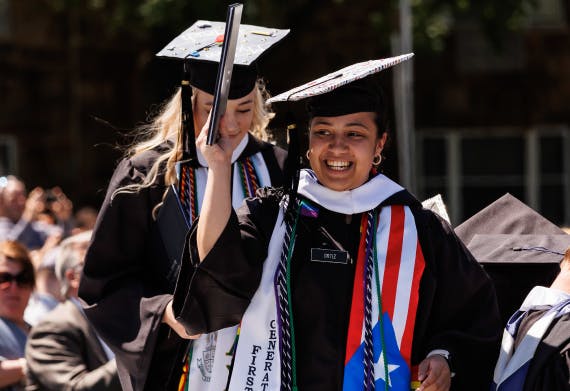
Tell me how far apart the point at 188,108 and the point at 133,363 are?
859mm

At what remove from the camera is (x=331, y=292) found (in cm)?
342

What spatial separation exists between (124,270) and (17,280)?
6.02ft

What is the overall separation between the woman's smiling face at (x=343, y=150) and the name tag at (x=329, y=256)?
7.3 inches

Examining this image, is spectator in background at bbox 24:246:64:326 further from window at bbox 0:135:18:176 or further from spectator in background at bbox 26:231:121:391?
window at bbox 0:135:18:176

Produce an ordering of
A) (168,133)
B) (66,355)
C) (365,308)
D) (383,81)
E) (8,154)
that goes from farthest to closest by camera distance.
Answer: (8,154)
(383,81)
(66,355)
(168,133)
(365,308)

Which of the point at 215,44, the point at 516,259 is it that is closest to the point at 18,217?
the point at 215,44

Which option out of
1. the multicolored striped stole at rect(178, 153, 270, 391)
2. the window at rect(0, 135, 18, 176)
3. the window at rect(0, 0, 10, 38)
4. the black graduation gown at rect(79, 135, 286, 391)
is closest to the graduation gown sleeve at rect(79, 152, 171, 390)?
the black graduation gown at rect(79, 135, 286, 391)

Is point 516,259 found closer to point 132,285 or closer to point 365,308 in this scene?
point 365,308

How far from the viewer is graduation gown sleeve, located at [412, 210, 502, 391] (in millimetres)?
3475

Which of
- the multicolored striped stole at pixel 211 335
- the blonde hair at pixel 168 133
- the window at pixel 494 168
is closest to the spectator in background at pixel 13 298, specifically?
the blonde hair at pixel 168 133

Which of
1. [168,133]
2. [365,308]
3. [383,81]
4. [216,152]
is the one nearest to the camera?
[216,152]

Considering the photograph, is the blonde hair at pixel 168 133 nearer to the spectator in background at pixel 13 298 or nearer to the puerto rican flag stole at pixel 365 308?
the puerto rican flag stole at pixel 365 308

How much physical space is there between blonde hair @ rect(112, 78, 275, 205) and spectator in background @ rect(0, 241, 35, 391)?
1.35 m

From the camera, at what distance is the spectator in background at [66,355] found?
5.13 meters
